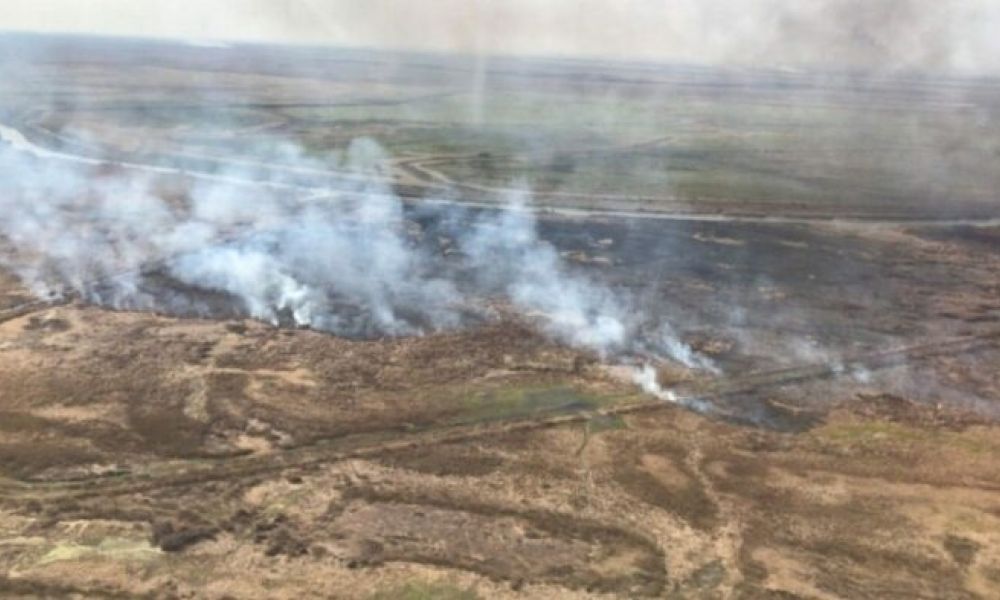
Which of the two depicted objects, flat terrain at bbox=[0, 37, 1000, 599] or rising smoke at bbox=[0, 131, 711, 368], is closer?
flat terrain at bbox=[0, 37, 1000, 599]

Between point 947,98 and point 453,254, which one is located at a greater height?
point 947,98

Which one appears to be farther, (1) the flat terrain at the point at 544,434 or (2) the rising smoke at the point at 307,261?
(2) the rising smoke at the point at 307,261

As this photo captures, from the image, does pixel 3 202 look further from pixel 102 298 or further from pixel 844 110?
pixel 844 110

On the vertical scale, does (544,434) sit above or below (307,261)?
below

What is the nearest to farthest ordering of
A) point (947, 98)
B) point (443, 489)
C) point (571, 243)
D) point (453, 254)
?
point (443, 489) < point (453, 254) < point (571, 243) < point (947, 98)

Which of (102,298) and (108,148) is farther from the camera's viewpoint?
(108,148)

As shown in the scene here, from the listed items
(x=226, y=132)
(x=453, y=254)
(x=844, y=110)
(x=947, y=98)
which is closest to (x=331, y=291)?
(x=453, y=254)

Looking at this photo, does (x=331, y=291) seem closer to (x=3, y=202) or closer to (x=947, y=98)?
(x=3, y=202)

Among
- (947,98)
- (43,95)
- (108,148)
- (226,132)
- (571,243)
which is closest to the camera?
(571,243)

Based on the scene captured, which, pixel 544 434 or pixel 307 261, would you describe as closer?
pixel 544 434
